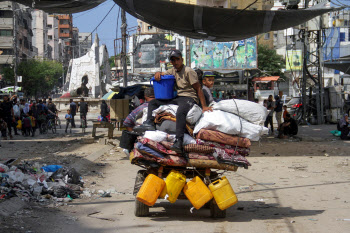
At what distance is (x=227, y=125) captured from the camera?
22.2ft

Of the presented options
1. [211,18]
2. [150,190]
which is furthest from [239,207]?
[211,18]

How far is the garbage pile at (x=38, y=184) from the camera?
7.96m

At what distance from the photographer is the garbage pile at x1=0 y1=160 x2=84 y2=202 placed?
796cm

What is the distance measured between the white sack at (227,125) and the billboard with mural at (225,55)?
33.6 metres

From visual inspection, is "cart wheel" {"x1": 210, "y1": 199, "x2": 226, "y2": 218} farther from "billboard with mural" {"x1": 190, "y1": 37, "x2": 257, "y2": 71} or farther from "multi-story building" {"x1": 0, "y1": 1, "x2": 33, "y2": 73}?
"multi-story building" {"x1": 0, "y1": 1, "x2": 33, "y2": 73}

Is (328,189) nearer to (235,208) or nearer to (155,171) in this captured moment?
(235,208)

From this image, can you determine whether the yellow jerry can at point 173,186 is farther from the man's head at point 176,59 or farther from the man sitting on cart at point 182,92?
the man's head at point 176,59

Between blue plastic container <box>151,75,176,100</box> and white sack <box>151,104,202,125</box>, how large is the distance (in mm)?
183

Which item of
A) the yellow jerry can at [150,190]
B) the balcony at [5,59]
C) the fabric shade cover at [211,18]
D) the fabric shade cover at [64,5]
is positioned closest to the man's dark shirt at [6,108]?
the fabric shade cover at [211,18]

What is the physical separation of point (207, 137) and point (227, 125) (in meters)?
0.32

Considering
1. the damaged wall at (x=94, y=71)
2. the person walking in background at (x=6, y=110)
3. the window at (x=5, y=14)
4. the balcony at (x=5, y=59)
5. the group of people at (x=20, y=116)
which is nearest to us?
the person walking in background at (x=6, y=110)

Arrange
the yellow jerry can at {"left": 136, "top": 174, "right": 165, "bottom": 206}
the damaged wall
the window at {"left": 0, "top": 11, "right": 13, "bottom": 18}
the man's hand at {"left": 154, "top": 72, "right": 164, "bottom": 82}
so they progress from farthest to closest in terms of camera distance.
→ the window at {"left": 0, "top": 11, "right": 13, "bottom": 18}, the damaged wall, the man's hand at {"left": 154, "top": 72, "right": 164, "bottom": 82}, the yellow jerry can at {"left": 136, "top": 174, "right": 165, "bottom": 206}

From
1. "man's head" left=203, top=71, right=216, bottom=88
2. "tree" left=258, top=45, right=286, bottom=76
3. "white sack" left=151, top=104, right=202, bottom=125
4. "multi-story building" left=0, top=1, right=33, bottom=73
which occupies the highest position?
"multi-story building" left=0, top=1, right=33, bottom=73

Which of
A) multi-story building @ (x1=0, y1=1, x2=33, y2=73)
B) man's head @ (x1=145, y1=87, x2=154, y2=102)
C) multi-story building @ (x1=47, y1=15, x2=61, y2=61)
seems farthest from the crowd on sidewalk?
multi-story building @ (x1=47, y1=15, x2=61, y2=61)
